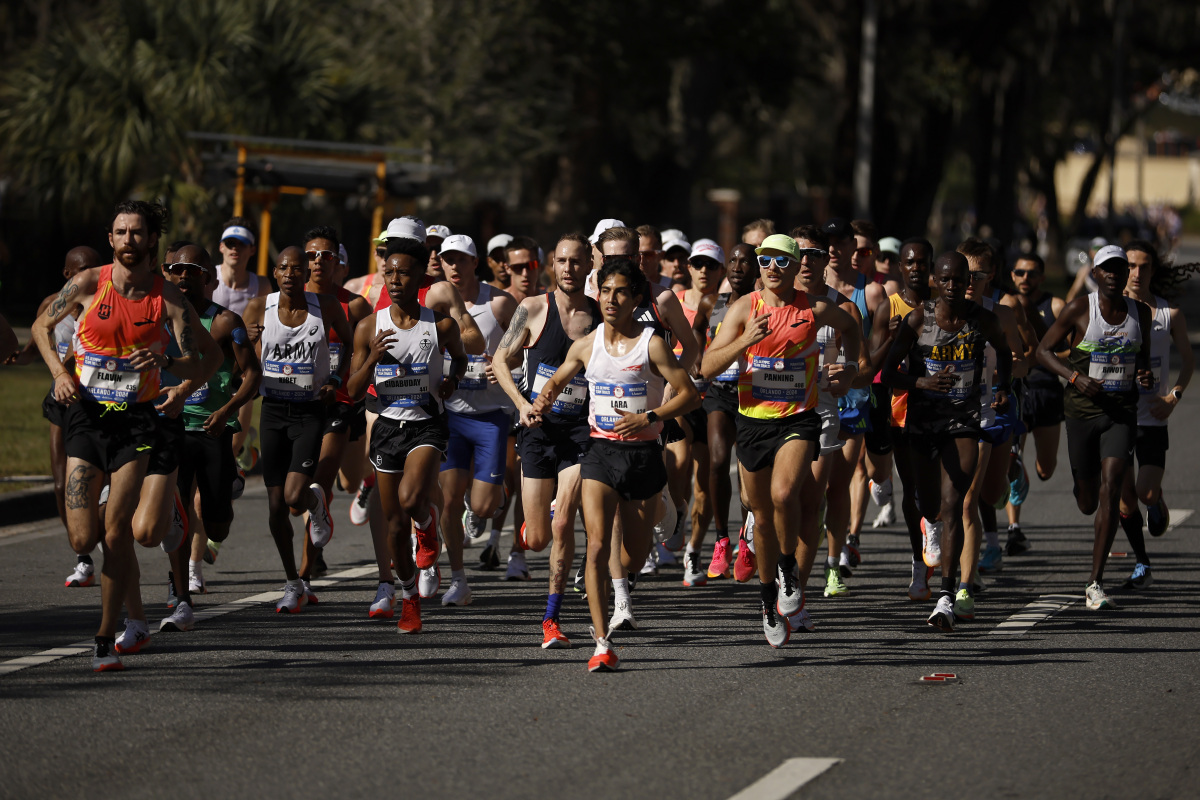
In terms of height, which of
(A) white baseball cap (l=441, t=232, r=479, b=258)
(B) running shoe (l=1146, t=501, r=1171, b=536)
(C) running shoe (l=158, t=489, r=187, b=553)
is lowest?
(B) running shoe (l=1146, t=501, r=1171, b=536)

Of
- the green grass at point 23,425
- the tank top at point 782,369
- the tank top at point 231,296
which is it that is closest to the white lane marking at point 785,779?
the tank top at point 782,369

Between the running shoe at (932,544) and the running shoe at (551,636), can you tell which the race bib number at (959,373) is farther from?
the running shoe at (551,636)

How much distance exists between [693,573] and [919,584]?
140cm

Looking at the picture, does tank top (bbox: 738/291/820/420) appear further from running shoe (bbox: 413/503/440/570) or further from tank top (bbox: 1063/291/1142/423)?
tank top (bbox: 1063/291/1142/423)

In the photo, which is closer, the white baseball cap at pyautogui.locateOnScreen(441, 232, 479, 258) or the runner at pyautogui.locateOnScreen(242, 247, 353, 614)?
the runner at pyautogui.locateOnScreen(242, 247, 353, 614)

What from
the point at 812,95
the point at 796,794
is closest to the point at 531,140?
the point at 796,794

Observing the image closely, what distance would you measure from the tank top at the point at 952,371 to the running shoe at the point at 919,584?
1013mm

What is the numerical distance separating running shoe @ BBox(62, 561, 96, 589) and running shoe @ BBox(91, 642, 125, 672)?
2.35 m

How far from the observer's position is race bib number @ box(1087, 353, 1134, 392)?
966 cm

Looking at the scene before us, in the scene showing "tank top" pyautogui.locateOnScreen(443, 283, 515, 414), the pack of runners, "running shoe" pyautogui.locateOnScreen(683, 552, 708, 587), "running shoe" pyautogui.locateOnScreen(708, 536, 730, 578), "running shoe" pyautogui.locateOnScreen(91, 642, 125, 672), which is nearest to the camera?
"running shoe" pyautogui.locateOnScreen(91, 642, 125, 672)

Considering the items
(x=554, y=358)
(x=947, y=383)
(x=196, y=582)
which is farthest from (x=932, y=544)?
(x=196, y=582)

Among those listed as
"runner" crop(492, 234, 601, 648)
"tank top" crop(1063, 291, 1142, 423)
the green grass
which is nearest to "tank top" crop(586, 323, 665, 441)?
"runner" crop(492, 234, 601, 648)

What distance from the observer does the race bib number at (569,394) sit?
900cm

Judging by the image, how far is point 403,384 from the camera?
888 cm
